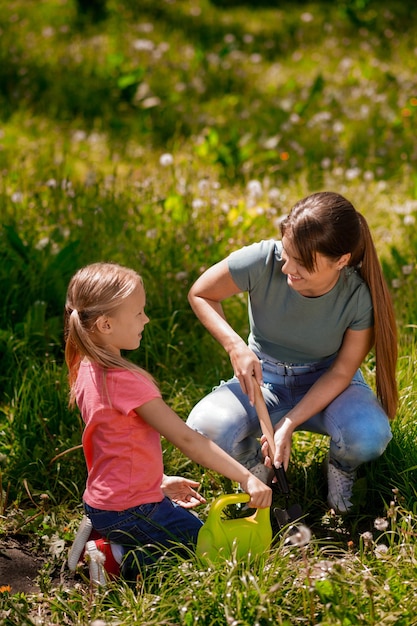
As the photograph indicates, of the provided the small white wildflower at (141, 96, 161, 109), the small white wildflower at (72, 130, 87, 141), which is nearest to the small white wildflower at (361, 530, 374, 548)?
the small white wildflower at (72, 130, 87, 141)

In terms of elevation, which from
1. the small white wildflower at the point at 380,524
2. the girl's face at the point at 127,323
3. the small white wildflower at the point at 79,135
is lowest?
the small white wildflower at the point at 79,135

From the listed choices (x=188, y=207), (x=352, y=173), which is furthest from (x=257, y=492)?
(x=352, y=173)

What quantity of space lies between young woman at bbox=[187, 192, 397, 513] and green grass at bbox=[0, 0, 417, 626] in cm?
20

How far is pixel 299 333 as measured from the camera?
2.60 m

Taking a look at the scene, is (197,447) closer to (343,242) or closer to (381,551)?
(381,551)

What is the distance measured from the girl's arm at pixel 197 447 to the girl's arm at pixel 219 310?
0.84 ft

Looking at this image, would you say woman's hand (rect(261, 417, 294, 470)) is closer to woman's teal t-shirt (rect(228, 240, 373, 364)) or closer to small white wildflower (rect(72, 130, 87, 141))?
woman's teal t-shirt (rect(228, 240, 373, 364))

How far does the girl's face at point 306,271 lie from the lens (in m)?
2.39

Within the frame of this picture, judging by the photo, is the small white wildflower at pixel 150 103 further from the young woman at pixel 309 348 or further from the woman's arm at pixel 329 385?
the woman's arm at pixel 329 385

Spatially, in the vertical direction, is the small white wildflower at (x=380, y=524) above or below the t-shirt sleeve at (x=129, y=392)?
below

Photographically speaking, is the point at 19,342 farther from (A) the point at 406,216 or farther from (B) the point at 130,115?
(B) the point at 130,115

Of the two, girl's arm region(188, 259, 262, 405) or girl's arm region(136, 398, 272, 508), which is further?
girl's arm region(188, 259, 262, 405)

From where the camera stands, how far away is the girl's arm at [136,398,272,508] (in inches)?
87.7

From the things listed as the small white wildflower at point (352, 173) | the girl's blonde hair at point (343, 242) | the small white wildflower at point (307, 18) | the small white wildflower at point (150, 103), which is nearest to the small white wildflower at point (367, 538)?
the girl's blonde hair at point (343, 242)
